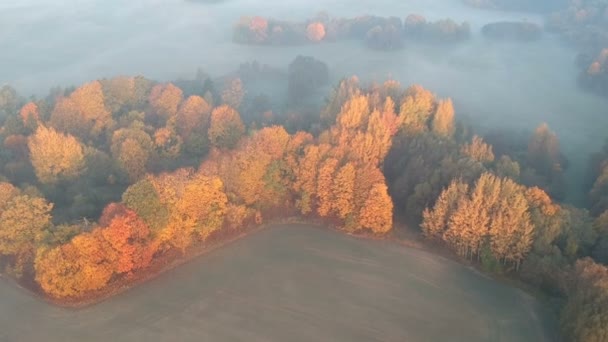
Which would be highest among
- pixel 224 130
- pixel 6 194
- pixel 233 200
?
pixel 224 130

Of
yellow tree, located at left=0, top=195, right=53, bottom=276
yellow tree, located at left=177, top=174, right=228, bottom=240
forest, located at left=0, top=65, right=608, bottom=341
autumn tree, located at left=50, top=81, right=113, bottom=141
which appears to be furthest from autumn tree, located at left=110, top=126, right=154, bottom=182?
yellow tree, located at left=177, top=174, right=228, bottom=240

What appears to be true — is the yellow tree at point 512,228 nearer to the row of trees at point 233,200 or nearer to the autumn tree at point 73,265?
the row of trees at point 233,200

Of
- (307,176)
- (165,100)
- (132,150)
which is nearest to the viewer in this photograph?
(307,176)

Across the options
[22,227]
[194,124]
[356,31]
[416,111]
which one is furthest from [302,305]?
[356,31]

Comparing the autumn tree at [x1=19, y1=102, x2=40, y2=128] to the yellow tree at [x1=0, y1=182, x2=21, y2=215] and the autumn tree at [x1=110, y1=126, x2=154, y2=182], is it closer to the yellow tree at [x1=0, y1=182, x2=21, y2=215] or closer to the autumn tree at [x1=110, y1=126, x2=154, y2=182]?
the autumn tree at [x1=110, y1=126, x2=154, y2=182]

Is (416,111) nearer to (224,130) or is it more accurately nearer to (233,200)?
(224,130)

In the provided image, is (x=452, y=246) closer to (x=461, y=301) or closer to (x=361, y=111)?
(x=461, y=301)
